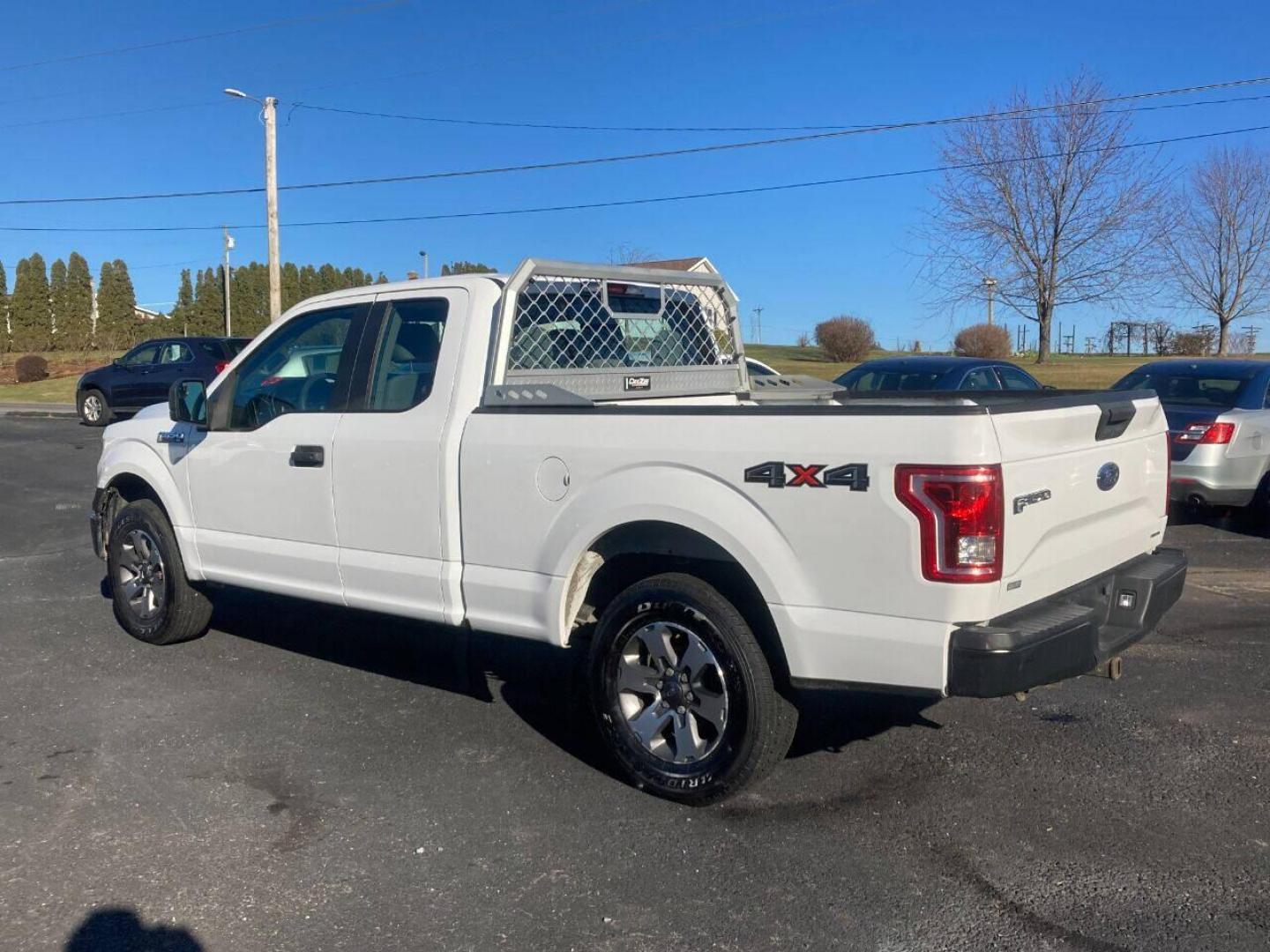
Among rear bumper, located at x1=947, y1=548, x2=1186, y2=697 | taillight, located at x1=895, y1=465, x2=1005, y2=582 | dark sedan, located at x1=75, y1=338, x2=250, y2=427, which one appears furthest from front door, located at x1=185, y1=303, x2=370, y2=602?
dark sedan, located at x1=75, y1=338, x2=250, y2=427

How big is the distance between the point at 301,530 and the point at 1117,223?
2913cm

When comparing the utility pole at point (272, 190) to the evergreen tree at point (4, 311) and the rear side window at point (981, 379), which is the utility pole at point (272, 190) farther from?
the evergreen tree at point (4, 311)

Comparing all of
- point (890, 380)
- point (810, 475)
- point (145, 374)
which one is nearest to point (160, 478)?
point (810, 475)

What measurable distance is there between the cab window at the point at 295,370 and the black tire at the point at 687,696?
1.98m

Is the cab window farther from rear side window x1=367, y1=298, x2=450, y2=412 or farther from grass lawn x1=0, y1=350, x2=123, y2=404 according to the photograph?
grass lawn x1=0, y1=350, x2=123, y2=404

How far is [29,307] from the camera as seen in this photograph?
5509 centimetres

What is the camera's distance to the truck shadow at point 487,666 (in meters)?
5.07

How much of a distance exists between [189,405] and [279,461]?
31.7 inches

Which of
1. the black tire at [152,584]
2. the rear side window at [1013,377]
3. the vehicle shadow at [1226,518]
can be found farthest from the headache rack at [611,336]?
the rear side window at [1013,377]

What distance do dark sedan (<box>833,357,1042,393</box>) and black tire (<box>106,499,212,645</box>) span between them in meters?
7.92

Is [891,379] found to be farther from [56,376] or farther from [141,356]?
[56,376]

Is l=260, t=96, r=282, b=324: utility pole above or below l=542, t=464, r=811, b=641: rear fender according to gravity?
above

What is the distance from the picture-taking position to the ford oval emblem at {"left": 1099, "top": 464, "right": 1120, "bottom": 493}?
4.22 m

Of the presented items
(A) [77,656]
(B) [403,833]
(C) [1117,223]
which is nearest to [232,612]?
(A) [77,656]
